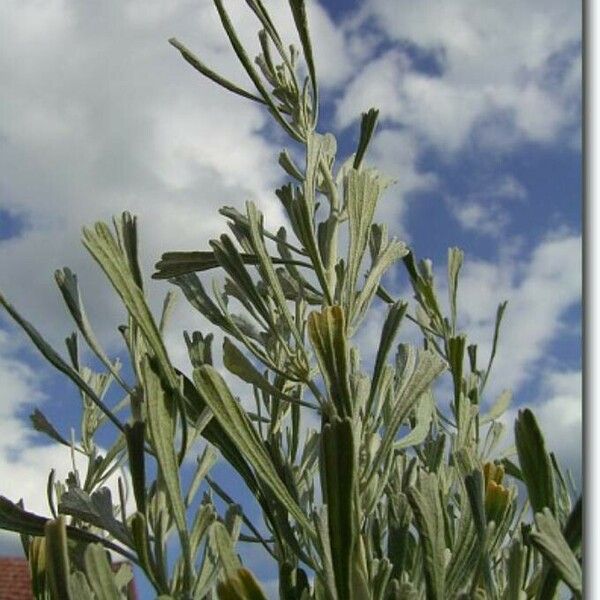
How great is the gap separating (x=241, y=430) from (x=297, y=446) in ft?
1.79

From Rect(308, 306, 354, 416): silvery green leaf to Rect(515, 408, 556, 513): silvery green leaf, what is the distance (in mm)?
181

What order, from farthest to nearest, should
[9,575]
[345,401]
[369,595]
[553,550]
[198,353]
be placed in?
[9,575]
[198,353]
[345,401]
[369,595]
[553,550]

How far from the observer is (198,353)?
4.37 ft

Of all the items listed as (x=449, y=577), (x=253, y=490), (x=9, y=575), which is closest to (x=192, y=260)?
(x=253, y=490)

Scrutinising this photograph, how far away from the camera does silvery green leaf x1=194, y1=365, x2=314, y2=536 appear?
965 millimetres

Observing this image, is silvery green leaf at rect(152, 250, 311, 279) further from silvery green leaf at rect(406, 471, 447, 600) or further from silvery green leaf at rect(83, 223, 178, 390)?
silvery green leaf at rect(406, 471, 447, 600)

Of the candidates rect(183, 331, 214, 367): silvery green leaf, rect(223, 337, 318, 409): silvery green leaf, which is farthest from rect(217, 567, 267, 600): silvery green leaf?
rect(183, 331, 214, 367): silvery green leaf

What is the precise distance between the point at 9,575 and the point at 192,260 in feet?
19.1

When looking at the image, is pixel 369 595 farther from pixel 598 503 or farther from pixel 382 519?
pixel 382 519

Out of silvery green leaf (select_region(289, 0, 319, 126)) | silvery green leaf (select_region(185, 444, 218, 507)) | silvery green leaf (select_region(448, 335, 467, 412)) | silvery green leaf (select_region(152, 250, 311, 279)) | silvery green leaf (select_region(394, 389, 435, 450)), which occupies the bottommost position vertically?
silvery green leaf (select_region(185, 444, 218, 507))

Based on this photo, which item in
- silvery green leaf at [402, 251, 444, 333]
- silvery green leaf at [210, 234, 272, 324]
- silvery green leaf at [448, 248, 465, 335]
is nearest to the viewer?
silvery green leaf at [210, 234, 272, 324]

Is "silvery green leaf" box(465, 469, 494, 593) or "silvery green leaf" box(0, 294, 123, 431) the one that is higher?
"silvery green leaf" box(0, 294, 123, 431)

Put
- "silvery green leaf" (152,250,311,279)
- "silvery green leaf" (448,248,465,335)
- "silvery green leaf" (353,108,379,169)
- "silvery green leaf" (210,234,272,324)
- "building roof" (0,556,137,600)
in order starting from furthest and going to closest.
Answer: "building roof" (0,556,137,600) < "silvery green leaf" (448,248,465,335) < "silvery green leaf" (353,108,379,169) < "silvery green leaf" (152,250,311,279) < "silvery green leaf" (210,234,272,324)

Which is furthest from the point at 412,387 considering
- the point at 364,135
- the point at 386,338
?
the point at 364,135
